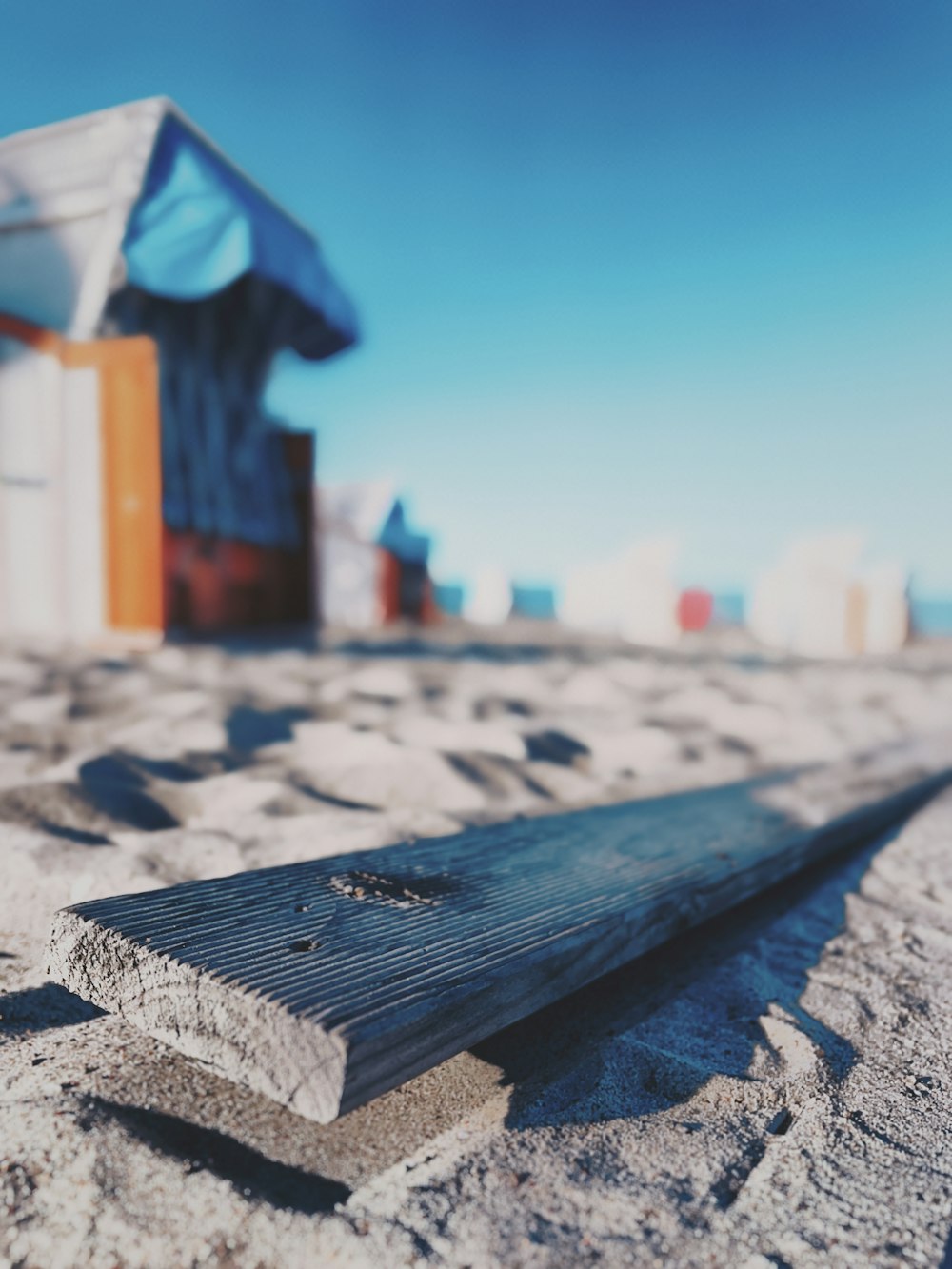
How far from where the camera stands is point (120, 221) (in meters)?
4.35

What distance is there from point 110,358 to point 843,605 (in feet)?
31.5

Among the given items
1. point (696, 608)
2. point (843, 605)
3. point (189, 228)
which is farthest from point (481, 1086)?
point (696, 608)

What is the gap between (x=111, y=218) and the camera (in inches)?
172

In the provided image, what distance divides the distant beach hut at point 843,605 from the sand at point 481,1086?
366 inches

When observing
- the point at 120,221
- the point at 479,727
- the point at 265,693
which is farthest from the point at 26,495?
the point at 479,727

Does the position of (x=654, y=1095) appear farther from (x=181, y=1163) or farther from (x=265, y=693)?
(x=265, y=693)

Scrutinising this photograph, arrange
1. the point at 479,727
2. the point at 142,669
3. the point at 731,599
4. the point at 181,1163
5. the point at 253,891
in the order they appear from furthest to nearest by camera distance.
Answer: the point at 731,599
the point at 142,669
the point at 479,727
the point at 253,891
the point at 181,1163

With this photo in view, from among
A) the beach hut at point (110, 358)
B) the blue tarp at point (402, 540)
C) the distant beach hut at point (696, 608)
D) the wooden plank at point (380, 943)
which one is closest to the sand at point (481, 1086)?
the wooden plank at point (380, 943)

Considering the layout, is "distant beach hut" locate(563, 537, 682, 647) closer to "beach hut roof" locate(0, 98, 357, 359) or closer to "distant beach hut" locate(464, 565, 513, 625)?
"distant beach hut" locate(464, 565, 513, 625)

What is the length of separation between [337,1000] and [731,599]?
20800mm

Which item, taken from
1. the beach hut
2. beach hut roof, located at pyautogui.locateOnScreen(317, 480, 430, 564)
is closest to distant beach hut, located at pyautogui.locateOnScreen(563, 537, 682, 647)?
beach hut roof, located at pyautogui.locateOnScreen(317, 480, 430, 564)

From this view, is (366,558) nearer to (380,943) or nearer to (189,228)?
(189,228)

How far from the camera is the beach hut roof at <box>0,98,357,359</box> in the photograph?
438 cm

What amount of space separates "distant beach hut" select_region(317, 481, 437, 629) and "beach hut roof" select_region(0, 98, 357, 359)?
5.12 meters
